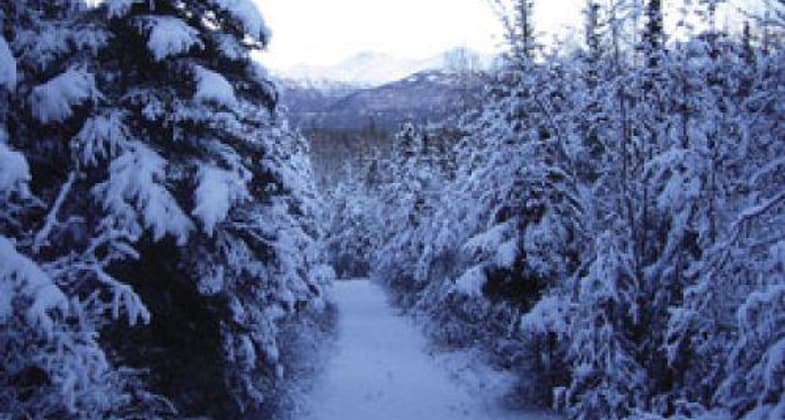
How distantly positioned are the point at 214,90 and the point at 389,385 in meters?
13.2

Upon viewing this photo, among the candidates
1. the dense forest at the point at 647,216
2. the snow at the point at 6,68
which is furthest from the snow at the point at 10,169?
the dense forest at the point at 647,216

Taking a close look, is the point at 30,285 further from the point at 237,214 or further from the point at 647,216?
the point at 647,216

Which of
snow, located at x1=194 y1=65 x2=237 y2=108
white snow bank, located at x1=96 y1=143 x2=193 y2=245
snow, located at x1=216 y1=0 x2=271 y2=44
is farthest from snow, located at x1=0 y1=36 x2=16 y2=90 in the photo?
snow, located at x1=216 y1=0 x2=271 y2=44

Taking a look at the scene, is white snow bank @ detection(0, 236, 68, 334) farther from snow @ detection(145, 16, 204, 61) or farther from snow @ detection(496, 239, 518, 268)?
snow @ detection(496, 239, 518, 268)

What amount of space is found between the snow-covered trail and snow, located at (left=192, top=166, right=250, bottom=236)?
837 centimetres

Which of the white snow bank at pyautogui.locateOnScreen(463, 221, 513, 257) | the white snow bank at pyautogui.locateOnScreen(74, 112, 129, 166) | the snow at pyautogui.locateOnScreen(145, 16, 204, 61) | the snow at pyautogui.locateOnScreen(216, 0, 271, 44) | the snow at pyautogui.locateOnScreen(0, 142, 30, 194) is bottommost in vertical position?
the white snow bank at pyautogui.locateOnScreen(463, 221, 513, 257)

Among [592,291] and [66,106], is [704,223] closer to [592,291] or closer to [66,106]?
[592,291]

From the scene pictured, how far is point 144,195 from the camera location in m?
10.4

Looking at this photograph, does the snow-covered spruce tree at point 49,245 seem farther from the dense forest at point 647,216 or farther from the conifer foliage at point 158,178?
the dense forest at point 647,216

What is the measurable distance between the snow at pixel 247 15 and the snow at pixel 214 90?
3.59ft

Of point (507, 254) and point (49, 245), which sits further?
point (507, 254)

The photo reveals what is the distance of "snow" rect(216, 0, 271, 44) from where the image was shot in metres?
12.0

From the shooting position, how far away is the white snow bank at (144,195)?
10305mm

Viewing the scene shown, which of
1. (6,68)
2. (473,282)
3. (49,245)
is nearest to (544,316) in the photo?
(473,282)
